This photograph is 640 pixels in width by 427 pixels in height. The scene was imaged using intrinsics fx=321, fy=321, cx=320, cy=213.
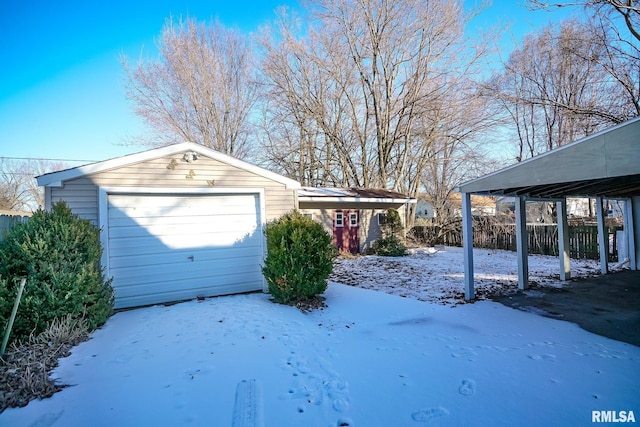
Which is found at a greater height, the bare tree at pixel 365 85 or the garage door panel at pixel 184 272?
the bare tree at pixel 365 85

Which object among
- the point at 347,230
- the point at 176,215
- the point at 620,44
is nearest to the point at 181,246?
the point at 176,215

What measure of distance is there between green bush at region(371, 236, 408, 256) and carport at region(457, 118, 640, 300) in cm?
608

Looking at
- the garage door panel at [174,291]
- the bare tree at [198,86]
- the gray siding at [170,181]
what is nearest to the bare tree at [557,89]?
the gray siding at [170,181]

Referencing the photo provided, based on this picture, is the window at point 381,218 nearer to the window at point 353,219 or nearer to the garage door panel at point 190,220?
the window at point 353,219

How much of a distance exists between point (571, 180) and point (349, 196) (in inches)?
354

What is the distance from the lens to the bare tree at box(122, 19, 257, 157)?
56.9 feet

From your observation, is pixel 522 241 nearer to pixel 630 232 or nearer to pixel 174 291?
pixel 630 232

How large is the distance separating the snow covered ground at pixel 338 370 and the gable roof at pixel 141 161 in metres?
2.45

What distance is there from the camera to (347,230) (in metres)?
14.1

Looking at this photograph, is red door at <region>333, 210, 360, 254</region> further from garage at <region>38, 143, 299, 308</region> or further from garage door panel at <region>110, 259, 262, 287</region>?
garage door panel at <region>110, 259, 262, 287</region>

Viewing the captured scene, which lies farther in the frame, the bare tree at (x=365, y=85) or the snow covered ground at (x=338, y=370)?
the bare tree at (x=365, y=85)

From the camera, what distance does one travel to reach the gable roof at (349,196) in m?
12.7

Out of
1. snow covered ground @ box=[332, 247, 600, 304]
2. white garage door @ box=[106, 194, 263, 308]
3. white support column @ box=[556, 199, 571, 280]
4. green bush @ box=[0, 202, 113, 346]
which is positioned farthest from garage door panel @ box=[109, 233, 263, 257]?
white support column @ box=[556, 199, 571, 280]

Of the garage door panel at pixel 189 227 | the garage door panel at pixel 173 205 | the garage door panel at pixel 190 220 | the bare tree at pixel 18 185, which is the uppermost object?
the bare tree at pixel 18 185
